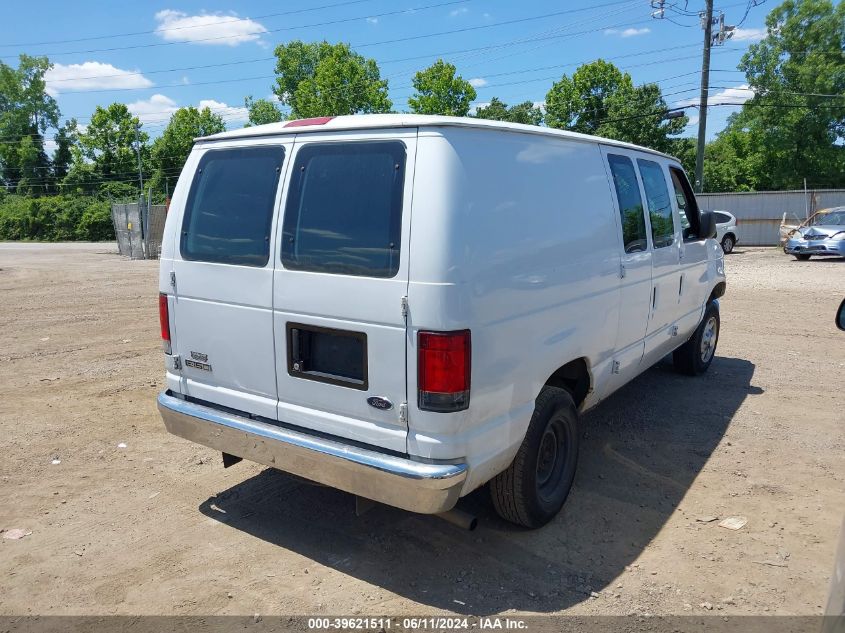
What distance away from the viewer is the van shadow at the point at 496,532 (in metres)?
3.32

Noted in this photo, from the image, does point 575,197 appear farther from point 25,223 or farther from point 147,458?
point 25,223

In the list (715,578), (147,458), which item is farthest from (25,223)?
(715,578)

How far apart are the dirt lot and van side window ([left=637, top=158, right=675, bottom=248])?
166 cm

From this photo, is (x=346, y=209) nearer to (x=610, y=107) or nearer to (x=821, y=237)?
(x=821, y=237)

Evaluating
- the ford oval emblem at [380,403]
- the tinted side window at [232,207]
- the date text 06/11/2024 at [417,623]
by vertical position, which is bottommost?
the date text 06/11/2024 at [417,623]

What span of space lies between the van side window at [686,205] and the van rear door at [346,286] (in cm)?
362

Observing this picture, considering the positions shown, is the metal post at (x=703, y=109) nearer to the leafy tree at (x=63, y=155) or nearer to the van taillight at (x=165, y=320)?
the van taillight at (x=165, y=320)

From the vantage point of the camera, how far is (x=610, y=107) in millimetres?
45438

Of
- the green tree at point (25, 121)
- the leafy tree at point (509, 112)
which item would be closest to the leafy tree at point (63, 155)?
the green tree at point (25, 121)

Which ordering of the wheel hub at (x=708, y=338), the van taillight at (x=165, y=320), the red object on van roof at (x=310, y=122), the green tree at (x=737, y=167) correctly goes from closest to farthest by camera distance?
the red object on van roof at (x=310, y=122), the van taillight at (x=165, y=320), the wheel hub at (x=708, y=338), the green tree at (x=737, y=167)

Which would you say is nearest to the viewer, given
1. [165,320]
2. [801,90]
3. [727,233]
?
[165,320]

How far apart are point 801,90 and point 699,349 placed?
44.1 metres

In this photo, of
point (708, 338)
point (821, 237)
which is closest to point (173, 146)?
point (821, 237)

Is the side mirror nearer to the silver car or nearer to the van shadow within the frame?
the van shadow
